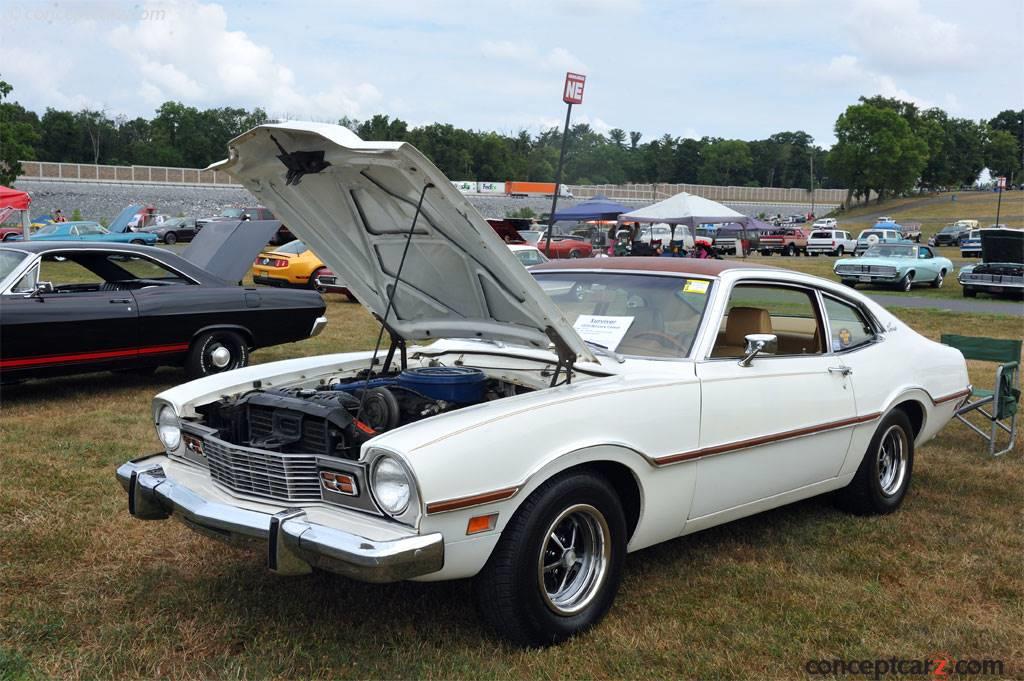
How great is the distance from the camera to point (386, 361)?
15.1 ft

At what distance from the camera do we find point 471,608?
3.68 metres

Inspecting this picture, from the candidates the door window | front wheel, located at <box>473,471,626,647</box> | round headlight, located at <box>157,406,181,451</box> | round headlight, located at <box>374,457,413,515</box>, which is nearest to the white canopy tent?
the door window

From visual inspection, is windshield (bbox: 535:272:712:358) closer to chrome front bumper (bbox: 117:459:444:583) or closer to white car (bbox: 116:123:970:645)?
white car (bbox: 116:123:970:645)

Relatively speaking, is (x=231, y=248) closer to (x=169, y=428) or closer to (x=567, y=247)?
(x=169, y=428)

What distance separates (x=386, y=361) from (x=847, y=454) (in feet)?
7.90

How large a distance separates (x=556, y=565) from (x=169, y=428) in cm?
183

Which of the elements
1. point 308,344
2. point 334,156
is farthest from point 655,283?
point 308,344

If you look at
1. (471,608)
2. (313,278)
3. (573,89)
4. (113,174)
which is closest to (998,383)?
(471,608)

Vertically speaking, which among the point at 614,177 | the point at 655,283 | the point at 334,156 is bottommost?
the point at 655,283

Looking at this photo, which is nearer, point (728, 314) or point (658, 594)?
point (658, 594)

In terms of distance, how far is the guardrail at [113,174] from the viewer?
222ft

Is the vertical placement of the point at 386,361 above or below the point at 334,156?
below

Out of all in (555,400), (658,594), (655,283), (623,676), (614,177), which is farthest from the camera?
(614,177)

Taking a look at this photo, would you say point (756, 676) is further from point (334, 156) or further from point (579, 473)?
point (334, 156)
